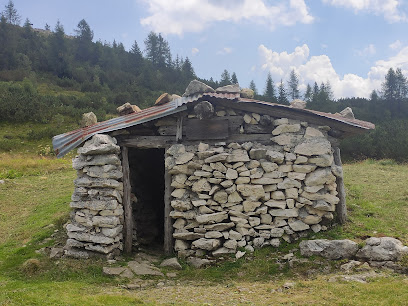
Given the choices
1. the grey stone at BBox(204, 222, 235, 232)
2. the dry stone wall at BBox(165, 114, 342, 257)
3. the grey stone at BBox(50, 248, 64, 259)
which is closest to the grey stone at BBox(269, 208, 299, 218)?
the dry stone wall at BBox(165, 114, 342, 257)

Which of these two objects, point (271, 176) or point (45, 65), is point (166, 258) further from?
point (45, 65)

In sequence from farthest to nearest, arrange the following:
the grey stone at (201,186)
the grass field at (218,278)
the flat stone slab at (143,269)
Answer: the grey stone at (201,186), the flat stone slab at (143,269), the grass field at (218,278)

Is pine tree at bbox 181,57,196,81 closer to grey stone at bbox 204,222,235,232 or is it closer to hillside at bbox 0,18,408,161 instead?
hillside at bbox 0,18,408,161

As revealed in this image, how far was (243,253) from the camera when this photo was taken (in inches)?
247

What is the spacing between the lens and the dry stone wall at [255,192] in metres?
6.51

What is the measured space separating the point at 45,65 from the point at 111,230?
155 ft

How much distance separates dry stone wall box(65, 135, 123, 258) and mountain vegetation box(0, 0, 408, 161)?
2164 cm

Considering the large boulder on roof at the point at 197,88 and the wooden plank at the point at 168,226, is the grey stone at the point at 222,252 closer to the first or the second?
the wooden plank at the point at 168,226

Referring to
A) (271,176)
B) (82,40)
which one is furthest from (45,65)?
(271,176)

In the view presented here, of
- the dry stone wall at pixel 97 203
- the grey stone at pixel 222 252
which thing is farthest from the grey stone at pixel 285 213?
the dry stone wall at pixel 97 203

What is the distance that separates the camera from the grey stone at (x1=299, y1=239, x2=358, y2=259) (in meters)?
5.52

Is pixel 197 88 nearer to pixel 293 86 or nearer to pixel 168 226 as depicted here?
pixel 168 226

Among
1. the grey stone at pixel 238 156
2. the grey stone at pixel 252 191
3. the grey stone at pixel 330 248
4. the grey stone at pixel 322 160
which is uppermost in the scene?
the grey stone at pixel 238 156

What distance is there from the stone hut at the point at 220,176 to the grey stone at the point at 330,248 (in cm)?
64
